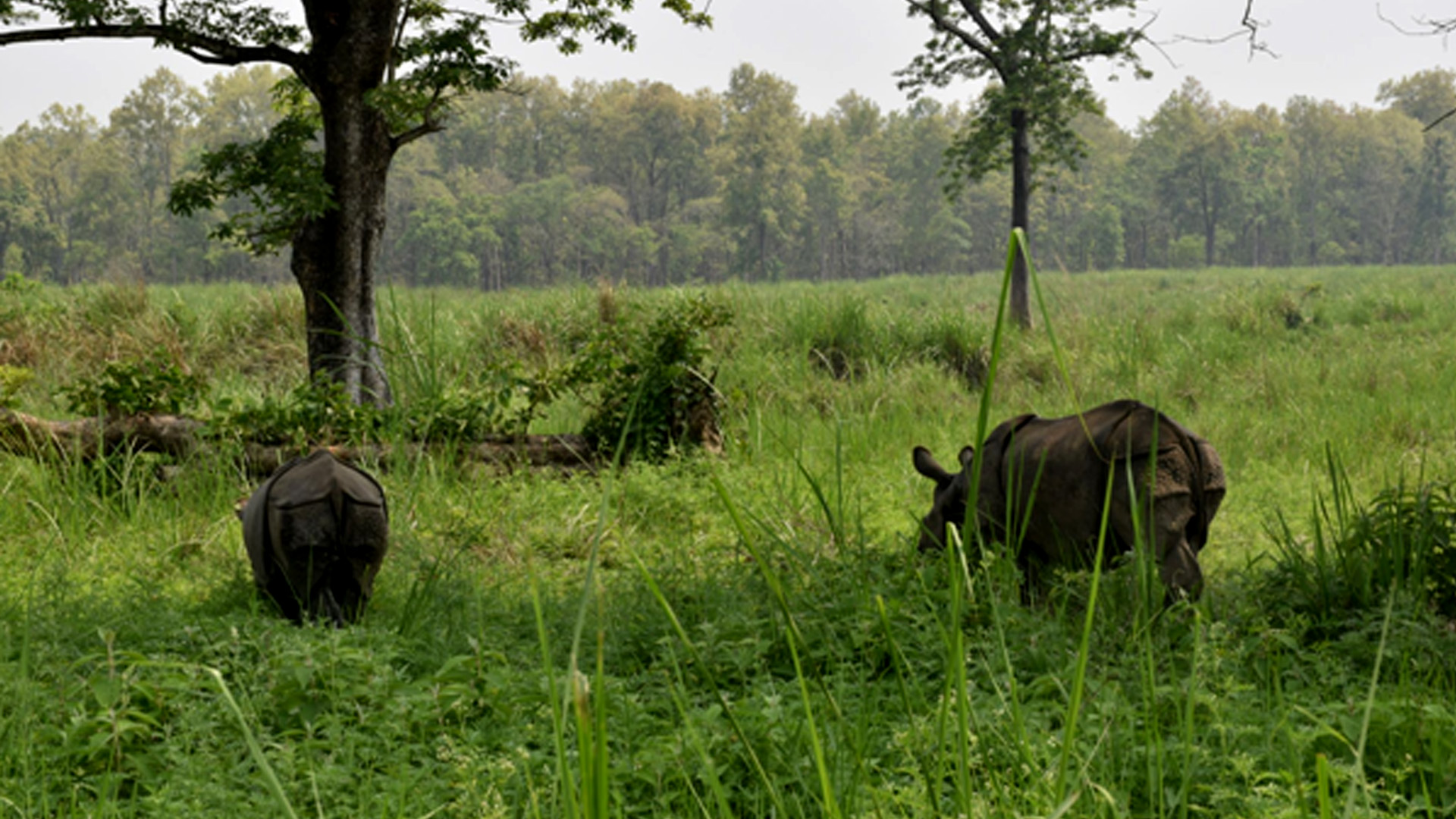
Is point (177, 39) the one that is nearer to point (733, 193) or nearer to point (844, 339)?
point (844, 339)

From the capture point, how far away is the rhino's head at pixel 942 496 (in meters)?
3.94

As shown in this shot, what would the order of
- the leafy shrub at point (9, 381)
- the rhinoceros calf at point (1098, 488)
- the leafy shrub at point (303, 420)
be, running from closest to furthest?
the rhinoceros calf at point (1098, 488), the leafy shrub at point (303, 420), the leafy shrub at point (9, 381)

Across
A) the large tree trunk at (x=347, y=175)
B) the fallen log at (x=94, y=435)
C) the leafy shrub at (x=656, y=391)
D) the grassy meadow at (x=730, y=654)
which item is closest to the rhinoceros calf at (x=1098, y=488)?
the grassy meadow at (x=730, y=654)

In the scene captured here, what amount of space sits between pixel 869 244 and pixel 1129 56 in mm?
51583

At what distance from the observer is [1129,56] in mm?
14648

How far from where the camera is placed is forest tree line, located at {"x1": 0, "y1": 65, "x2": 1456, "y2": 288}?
57.8 m

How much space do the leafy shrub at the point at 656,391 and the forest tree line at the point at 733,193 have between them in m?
48.3

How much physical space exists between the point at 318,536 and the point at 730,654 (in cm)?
159

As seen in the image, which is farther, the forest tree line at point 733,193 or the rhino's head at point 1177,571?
the forest tree line at point 733,193

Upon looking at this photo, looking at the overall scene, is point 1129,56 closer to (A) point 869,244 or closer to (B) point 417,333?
(B) point 417,333

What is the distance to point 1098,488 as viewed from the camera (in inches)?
137

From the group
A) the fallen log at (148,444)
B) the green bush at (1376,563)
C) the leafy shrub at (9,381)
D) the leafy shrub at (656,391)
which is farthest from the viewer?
the leafy shrub at (656,391)

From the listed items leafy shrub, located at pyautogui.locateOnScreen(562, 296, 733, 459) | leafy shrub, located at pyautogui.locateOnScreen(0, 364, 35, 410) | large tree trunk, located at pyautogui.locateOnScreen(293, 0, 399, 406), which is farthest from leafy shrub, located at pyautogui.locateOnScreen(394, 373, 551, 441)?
leafy shrub, located at pyautogui.locateOnScreen(0, 364, 35, 410)

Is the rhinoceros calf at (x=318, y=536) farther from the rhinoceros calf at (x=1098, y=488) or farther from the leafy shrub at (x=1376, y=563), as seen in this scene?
the leafy shrub at (x=1376, y=563)
